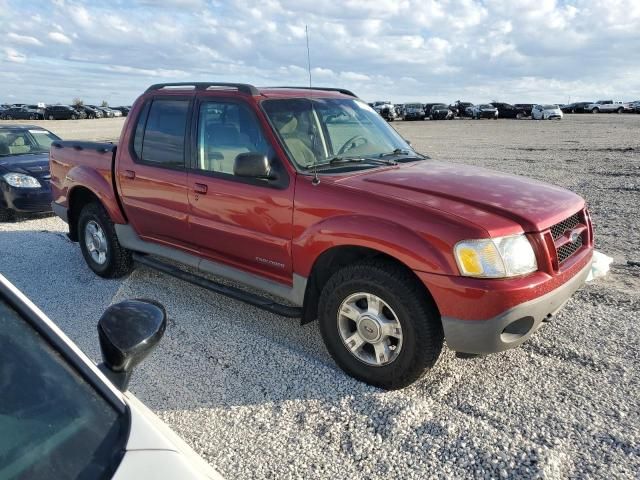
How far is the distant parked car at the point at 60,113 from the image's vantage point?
56.1 m

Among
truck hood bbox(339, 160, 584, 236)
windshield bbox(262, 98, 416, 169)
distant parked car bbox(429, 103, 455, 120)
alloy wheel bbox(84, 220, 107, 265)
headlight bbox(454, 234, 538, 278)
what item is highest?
windshield bbox(262, 98, 416, 169)

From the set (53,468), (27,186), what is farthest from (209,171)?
(27,186)

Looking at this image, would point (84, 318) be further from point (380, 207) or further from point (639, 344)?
point (639, 344)

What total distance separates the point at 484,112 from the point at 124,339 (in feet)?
183

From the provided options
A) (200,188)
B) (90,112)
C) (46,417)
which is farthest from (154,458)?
(90,112)

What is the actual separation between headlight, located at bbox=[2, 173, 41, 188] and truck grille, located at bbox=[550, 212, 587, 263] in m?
7.77

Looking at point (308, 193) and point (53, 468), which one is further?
point (308, 193)

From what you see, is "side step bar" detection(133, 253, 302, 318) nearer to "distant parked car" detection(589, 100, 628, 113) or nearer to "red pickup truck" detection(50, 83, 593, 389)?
"red pickup truck" detection(50, 83, 593, 389)

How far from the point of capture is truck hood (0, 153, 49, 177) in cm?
837

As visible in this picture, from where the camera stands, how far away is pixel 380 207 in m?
3.15

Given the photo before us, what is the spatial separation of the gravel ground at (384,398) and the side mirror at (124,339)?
1.27 meters

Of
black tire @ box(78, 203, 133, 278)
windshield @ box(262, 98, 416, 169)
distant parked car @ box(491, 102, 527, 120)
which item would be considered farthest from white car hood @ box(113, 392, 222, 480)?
distant parked car @ box(491, 102, 527, 120)

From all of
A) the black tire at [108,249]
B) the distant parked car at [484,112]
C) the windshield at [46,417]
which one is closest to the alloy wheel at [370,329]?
the windshield at [46,417]

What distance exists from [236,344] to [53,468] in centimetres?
281
